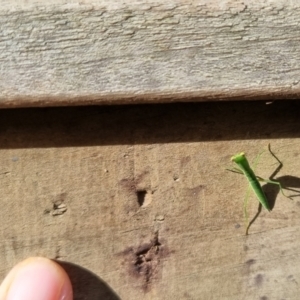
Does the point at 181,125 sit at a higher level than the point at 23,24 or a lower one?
lower

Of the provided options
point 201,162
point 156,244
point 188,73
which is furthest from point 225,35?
point 156,244

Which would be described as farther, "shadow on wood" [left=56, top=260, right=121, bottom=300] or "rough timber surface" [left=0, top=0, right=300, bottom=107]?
"shadow on wood" [left=56, top=260, right=121, bottom=300]

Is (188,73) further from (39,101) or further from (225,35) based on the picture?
(39,101)

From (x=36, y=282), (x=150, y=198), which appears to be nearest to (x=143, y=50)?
(x=150, y=198)

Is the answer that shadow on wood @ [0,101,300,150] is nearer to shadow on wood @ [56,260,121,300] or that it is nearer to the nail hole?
Answer: the nail hole

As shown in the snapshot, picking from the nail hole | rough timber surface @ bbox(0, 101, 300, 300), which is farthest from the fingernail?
the nail hole

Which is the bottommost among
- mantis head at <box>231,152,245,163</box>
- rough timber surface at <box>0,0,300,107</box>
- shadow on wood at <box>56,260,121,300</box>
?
shadow on wood at <box>56,260,121,300</box>
